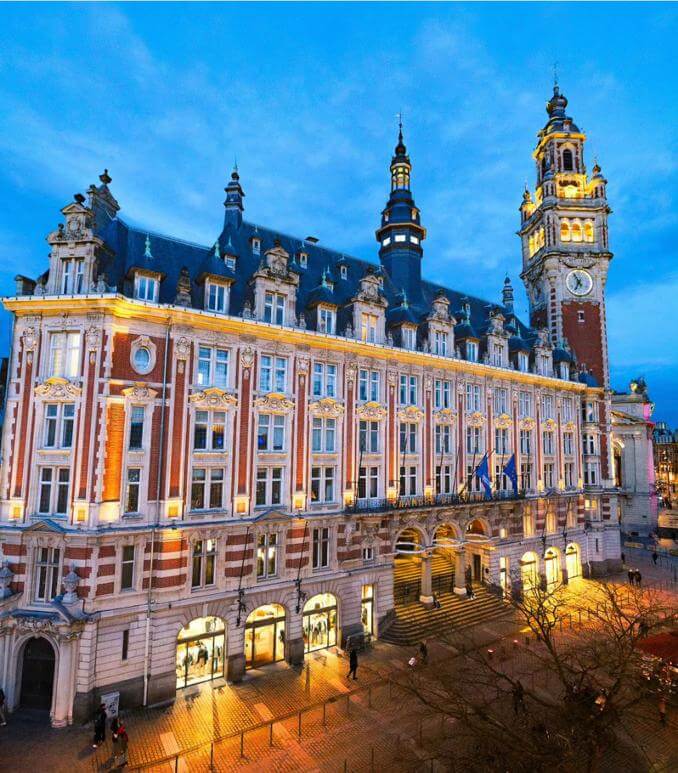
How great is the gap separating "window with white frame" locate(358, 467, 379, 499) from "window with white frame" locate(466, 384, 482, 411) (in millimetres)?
11451

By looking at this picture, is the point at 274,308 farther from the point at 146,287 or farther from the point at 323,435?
the point at 323,435

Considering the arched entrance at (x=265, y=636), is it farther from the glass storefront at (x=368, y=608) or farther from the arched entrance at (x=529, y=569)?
the arched entrance at (x=529, y=569)

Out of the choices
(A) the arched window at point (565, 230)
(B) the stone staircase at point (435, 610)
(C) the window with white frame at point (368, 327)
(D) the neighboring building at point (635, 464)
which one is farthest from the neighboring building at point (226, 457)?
(D) the neighboring building at point (635, 464)

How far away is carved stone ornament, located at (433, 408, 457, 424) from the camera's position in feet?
129

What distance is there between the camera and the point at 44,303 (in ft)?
86.5

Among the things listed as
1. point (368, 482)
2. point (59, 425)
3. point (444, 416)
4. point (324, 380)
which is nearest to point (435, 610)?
point (368, 482)

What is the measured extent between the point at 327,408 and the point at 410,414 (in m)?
7.74

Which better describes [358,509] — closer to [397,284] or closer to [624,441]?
[397,284]

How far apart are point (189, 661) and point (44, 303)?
21808mm

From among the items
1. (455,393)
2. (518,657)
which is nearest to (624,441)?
(455,393)

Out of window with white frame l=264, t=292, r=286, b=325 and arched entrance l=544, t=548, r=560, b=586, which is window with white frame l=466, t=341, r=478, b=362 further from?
arched entrance l=544, t=548, r=560, b=586

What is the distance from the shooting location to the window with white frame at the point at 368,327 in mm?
36000

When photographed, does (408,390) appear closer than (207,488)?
No

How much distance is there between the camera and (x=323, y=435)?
109 ft
